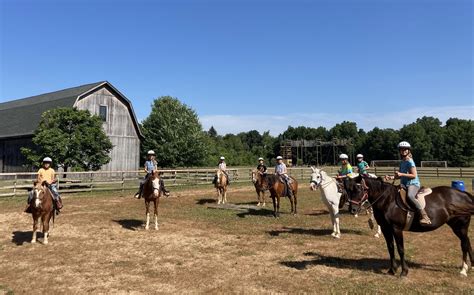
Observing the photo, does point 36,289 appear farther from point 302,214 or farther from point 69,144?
point 69,144

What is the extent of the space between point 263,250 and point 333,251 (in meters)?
1.83

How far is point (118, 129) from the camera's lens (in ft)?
110

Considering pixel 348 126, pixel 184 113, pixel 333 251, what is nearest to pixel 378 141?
pixel 348 126

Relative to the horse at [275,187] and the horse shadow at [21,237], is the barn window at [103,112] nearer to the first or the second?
the horse shadow at [21,237]

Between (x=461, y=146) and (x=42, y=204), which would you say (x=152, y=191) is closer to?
(x=42, y=204)

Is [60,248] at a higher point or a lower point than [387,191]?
lower

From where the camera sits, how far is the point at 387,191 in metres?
6.96

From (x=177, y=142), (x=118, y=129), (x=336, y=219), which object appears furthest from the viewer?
(x=177, y=142)

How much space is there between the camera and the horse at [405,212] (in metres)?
6.78

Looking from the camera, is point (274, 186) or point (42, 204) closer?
point (42, 204)

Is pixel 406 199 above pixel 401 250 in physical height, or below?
above

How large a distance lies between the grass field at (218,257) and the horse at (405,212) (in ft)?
1.95

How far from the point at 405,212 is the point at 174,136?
40770mm

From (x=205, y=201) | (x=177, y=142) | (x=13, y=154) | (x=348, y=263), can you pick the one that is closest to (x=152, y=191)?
(x=348, y=263)
